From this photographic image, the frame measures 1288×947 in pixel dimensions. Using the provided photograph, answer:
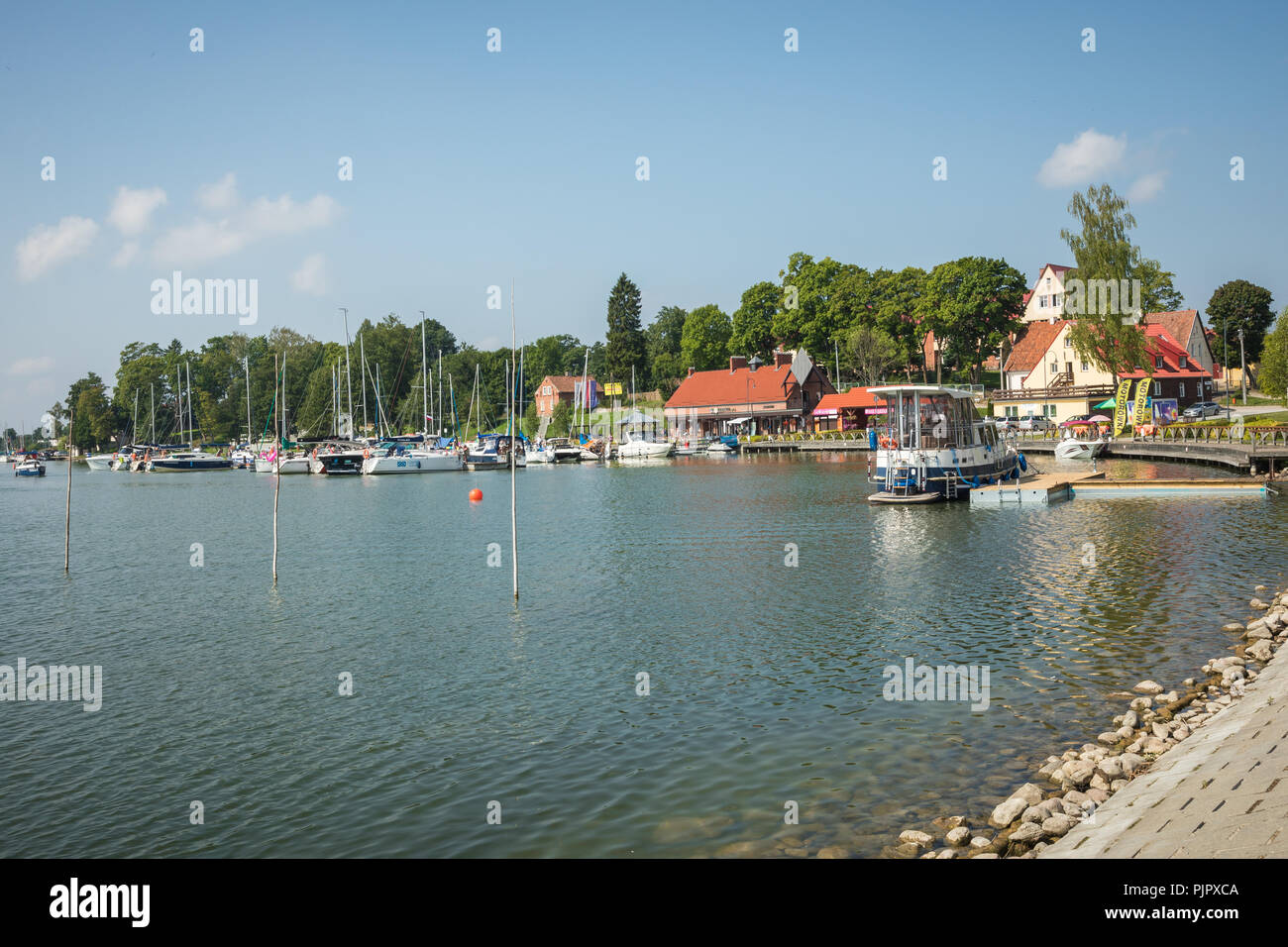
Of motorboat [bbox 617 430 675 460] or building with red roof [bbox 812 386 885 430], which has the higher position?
building with red roof [bbox 812 386 885 430]

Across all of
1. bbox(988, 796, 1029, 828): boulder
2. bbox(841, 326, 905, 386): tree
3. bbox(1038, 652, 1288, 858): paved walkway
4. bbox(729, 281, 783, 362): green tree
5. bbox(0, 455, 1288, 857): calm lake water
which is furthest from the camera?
bbox(729, 281, 783, 362): green tree

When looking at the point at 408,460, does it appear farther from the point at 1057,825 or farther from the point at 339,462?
the point at 1057,825

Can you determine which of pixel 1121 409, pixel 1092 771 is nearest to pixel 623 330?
pixel 1121 409

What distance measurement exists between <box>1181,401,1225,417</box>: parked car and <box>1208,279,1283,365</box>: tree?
3261cm

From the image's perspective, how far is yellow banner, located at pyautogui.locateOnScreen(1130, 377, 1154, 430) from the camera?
7100 centimetres

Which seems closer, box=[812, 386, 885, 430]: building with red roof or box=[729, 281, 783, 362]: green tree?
box=[812, 386, 885, 430]: building with red roof

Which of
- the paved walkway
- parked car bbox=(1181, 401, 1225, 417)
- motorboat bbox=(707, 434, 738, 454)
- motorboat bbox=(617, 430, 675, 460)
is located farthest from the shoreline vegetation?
motorboat bbox=(707, 434, 738, 454)

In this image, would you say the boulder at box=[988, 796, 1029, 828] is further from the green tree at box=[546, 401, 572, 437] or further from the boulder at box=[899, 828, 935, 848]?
the green tree at box=[546, 401, 572, 437]

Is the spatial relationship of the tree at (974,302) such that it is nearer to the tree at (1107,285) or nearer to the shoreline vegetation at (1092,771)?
the tree at (1107,285)

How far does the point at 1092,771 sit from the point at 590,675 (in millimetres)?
9194

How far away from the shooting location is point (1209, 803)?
8.84 meters
